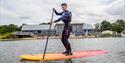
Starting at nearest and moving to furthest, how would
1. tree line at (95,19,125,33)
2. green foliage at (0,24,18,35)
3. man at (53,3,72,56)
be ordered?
man at (53,3,72,56)
green foliage at (0,24,18,35)
tree line at (95,19,125,33)

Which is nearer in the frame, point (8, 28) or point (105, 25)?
point (8, 28)

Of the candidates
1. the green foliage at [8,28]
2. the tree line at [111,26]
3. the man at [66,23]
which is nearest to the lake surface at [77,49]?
the man at [66,23]

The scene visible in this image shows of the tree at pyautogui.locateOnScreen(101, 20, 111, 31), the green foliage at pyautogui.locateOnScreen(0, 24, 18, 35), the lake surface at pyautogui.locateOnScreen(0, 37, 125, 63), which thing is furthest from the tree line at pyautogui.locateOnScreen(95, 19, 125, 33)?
the lake surface at pyautogui.locateOnScreen(0, 37, 125, 63)

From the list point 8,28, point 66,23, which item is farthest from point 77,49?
point 8,28

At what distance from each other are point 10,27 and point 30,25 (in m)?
9.69

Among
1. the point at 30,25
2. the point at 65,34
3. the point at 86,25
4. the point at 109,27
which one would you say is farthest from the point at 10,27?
the point at 65,34

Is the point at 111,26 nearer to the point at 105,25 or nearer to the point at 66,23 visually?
the point at 105,25

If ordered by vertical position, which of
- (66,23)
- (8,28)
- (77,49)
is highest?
(8,28)

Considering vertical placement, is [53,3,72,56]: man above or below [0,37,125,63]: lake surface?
above

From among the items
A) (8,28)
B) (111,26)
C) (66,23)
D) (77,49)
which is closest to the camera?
(66,23)

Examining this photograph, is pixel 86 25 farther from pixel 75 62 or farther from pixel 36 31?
pixel 75 62

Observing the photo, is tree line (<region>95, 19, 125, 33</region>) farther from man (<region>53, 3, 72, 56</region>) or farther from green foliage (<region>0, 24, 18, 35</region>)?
man (<region>53, 3, 72, 56</region>)

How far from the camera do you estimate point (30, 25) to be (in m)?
112

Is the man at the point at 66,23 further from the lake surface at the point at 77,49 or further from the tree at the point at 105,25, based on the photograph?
the tree at the point at 105,25
